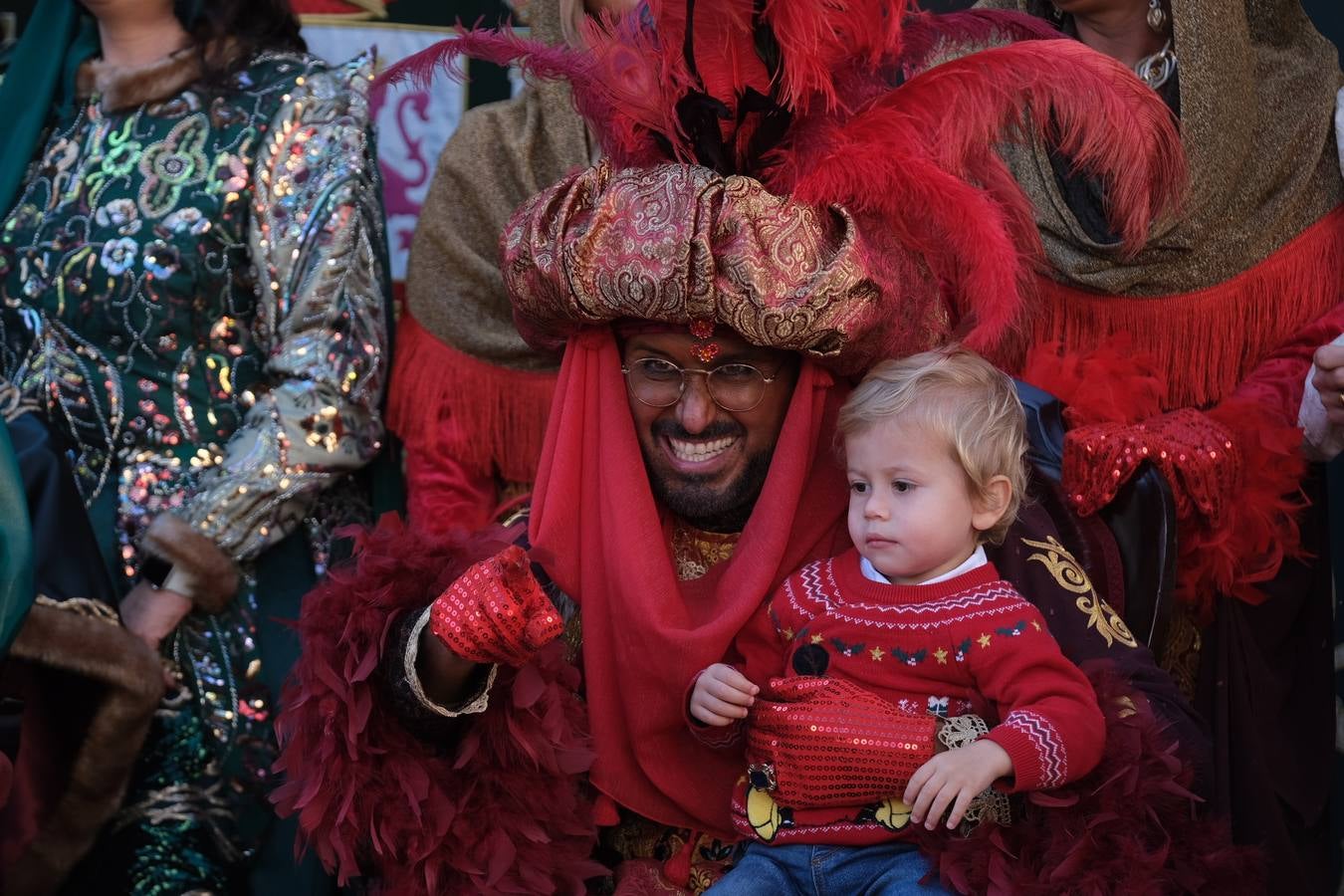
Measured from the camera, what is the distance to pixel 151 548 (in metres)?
3.19

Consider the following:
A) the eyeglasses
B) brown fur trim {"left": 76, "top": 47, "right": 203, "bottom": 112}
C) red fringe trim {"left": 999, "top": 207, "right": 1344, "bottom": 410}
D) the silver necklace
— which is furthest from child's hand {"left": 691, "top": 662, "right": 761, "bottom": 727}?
brown fur trim {"left": 76, "top": 47, "right": 203, "bottom": 112}

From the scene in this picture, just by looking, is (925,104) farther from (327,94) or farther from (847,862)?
(327,94)

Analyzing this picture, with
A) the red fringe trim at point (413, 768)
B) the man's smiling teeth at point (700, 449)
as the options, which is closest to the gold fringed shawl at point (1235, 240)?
the man's smiling teeth at point (700, 449)

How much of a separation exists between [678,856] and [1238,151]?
1683 mm

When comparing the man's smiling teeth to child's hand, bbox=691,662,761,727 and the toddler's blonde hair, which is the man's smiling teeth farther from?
child's hand, bbox=691,662,761,727

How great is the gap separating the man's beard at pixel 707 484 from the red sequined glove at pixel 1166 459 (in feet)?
1.69

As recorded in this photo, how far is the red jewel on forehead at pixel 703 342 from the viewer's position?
262 centimetres

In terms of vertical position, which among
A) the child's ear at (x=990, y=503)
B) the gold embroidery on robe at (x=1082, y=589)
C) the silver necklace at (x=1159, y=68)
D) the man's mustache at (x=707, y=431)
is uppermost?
the silver necklace at (x=1159, y=68)

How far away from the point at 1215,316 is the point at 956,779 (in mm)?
1421

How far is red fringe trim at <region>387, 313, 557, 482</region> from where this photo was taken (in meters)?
3.60

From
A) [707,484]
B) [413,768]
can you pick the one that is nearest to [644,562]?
[707,484]

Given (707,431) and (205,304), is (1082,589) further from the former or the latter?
(205,304)

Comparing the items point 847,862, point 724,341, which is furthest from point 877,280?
point 847,862

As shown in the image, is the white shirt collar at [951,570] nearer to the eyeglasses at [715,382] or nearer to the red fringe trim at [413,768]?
the eyeglasses at [715,382]
